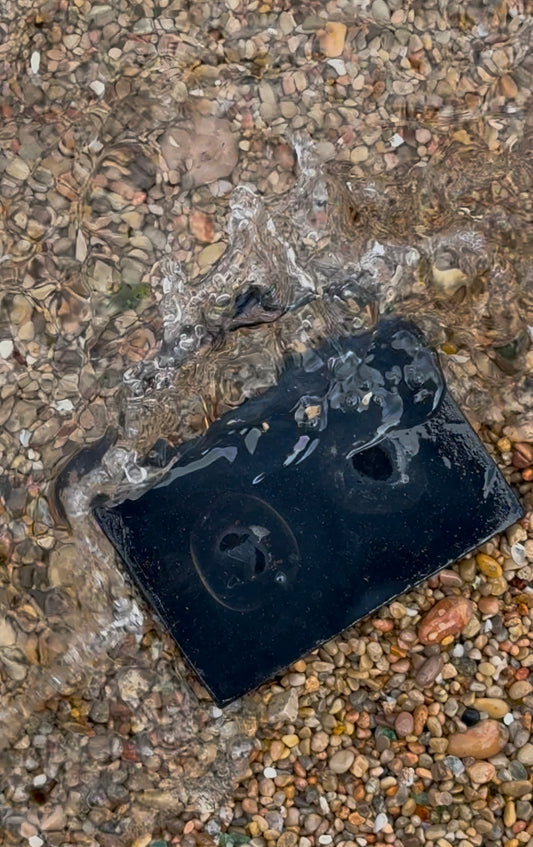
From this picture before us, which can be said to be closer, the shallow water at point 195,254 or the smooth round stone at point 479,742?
the smooth round stone at point 479,742

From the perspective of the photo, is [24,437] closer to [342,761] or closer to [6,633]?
[6,633]

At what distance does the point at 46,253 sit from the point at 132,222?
1.07ft

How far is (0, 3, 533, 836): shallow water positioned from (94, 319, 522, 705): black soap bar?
0.17 meters

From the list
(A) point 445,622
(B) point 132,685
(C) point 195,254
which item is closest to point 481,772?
(A) point 445,622

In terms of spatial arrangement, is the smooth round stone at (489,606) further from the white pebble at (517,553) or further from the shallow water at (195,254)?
the shallow water at (195,254)

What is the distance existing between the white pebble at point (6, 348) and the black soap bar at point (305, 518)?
658mm

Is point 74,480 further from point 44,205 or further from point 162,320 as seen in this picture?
point 44,205

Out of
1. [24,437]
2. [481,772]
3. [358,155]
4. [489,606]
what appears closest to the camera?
[481,772]

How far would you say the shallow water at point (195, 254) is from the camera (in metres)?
2.97

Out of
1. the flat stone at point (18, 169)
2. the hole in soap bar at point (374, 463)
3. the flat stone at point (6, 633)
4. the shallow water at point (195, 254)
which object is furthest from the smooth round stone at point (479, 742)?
the flat stone at point (18, 169)

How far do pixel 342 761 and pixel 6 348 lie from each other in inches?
71.8

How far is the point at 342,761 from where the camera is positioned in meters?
2.82

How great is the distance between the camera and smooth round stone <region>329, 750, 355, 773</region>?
9.24 feet

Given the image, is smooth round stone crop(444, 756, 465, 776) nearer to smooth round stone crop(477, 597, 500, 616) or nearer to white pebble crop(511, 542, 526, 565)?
smooth round stone crop(477, 597, 500, 616)
